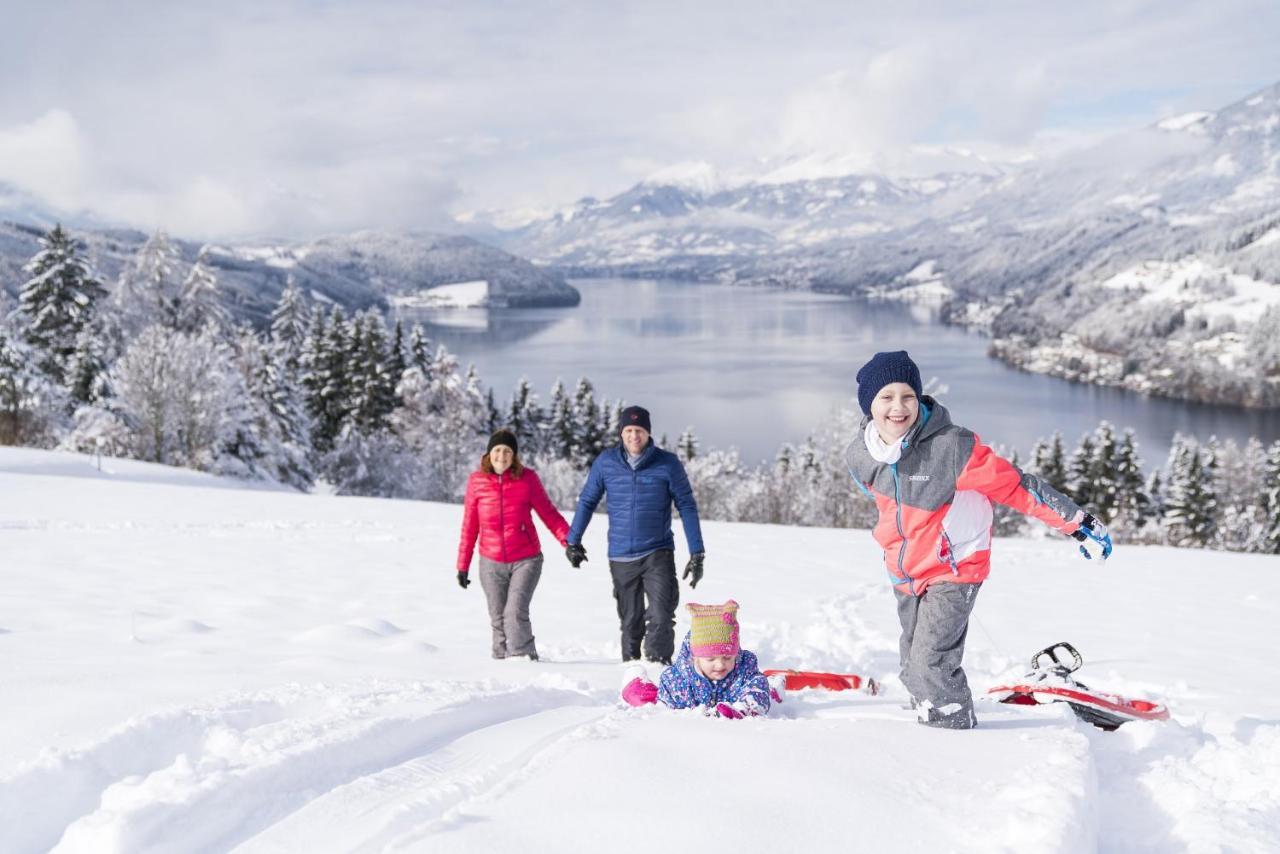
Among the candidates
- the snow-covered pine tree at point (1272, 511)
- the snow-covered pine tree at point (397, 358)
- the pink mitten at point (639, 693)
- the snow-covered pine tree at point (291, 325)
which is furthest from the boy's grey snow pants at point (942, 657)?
the snow-covered pine tree at point (1272, 511)

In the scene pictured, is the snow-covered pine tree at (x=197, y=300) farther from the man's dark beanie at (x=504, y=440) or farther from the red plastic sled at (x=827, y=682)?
the red plastic sled at (x=827, y=682)

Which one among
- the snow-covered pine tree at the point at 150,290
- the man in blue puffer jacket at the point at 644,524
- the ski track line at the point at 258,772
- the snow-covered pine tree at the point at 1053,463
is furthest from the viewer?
the snow-covered pine tree at the point at 1053,463

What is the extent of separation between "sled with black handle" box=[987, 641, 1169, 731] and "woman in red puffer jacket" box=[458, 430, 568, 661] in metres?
2.91

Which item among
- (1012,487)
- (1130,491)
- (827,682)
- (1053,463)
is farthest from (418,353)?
(1012,487)

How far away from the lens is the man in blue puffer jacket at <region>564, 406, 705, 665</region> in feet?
19.1

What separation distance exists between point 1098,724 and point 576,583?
21.7 ft

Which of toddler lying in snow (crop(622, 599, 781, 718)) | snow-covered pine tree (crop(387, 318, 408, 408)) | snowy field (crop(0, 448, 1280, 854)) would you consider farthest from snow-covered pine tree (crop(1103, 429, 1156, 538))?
toddler lying in snow (crop(622, 599, 781, 718))

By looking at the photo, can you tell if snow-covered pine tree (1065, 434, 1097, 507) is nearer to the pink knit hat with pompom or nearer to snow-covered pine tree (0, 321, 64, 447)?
snow-covered pine tree (0, 321, 64, 447)

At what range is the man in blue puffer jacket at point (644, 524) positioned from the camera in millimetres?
5820

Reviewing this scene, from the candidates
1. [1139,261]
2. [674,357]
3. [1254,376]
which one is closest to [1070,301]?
[1139,261]

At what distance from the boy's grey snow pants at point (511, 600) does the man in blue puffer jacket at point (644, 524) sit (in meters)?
0.37

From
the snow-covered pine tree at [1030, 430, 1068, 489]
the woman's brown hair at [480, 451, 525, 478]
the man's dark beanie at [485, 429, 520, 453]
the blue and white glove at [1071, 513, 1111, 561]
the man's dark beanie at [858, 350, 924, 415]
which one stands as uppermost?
the man's dark beanie at [858, 350, 924, 415]

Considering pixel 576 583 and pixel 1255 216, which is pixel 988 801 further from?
pixel 1255 216

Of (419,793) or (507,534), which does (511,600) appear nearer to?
(507,534)
